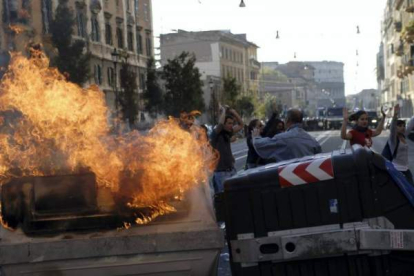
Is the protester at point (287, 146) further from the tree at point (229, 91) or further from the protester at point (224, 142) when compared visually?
the tree at point (229, 91)

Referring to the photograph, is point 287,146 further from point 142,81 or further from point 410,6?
point 410,6

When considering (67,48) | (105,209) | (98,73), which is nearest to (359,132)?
(105,209)

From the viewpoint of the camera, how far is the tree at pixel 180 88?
46.4 metres

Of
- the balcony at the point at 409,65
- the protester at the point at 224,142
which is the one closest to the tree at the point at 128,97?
the protester at the point at 224,142

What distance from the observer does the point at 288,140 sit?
7.61m

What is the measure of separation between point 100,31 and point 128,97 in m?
9.49

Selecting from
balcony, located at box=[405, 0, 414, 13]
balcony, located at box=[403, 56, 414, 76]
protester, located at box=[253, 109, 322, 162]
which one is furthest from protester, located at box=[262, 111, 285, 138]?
balcony, located at box=[405, 0, 414, 13]

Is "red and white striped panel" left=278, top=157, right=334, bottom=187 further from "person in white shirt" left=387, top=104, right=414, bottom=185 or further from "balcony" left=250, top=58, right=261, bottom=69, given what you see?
"balcony" left=250, top=58, right=261, bottom=69

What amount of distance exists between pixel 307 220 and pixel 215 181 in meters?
4.50

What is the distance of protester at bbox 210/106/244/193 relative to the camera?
9492 millimetres

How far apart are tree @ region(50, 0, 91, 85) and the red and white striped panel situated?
2530cm

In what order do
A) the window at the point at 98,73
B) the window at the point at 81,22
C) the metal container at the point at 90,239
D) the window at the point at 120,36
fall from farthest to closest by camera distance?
the window at the point at 120,36, the window at the point at 98,73, the window at the point at 81,22, the metal container at the point at 90,239

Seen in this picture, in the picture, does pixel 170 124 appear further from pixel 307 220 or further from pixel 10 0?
pixel 10 0

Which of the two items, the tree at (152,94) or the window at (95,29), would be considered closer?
the window at (95,29)
